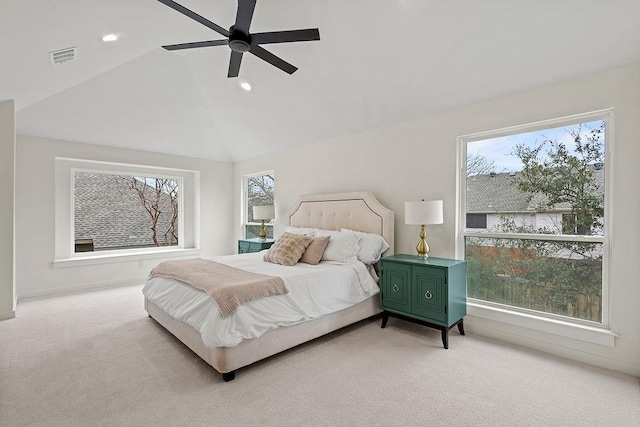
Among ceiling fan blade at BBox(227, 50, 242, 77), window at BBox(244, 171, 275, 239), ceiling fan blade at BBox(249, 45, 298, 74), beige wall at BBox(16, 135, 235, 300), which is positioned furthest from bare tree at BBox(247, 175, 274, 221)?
ceiling fan blade at BBox(249, 45, 298, 74)

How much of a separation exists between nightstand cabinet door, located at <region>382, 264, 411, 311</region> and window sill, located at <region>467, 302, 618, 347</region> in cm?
68

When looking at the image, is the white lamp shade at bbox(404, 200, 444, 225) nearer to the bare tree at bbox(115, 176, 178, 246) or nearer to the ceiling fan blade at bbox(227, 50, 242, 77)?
the ceiling fan blade at bbox(227, 50, 242, 77)

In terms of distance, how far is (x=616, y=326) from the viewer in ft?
8.06

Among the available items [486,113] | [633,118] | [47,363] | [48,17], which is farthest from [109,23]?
[633,118]

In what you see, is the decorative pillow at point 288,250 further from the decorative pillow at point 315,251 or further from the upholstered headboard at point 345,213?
the upholstered headboard at point 345,213

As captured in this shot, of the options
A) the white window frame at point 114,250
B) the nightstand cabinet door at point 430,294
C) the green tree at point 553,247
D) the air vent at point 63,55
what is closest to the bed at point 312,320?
the nightstand cabinet door at point 430,294

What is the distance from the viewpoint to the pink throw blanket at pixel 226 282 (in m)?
2.32

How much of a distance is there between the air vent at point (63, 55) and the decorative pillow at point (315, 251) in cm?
291

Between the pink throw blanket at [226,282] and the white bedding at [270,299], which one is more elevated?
the pink throw blanket at [226,282]

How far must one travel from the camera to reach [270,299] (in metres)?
2.55

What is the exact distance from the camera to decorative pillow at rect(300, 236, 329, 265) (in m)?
3.55

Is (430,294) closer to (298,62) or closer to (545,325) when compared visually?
(545,325)

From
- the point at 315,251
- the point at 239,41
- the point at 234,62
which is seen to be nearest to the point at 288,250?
the point at 315,251

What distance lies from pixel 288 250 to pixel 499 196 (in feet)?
7.48
